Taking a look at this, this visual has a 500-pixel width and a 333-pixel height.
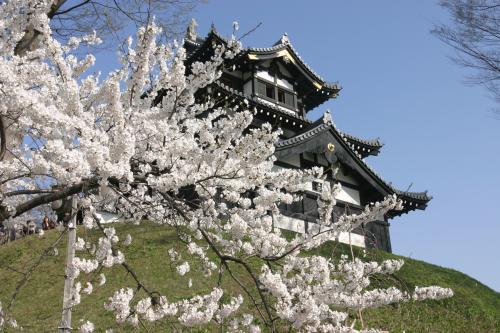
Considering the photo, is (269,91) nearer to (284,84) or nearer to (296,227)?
(284,84)

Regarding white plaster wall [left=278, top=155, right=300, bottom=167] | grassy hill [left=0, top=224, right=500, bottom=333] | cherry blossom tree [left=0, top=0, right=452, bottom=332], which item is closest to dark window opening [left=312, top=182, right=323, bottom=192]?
white plaster wall [left=278, top=155, right=300, bottom=167]

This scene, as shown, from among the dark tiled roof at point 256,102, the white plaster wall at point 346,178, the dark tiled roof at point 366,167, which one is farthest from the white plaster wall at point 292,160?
the white plaster wall at point 346,178

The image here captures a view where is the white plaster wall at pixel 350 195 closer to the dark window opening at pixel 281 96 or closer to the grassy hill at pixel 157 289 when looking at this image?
the grassy hill at pixel 157 289

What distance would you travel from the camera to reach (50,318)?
34.0ft

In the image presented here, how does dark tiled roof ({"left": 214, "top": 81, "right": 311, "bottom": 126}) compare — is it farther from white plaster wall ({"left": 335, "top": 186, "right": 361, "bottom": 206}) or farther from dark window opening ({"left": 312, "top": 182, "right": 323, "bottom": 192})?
white plaster wall ({"left": 335, "top": 186, "right": 361, "bottom": 206})

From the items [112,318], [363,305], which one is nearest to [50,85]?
[363,305]

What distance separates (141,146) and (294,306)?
2.41 metres

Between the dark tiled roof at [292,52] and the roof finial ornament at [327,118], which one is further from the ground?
the dark tiled roof at [292,52]

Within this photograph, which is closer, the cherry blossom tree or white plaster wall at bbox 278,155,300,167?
the cherry blossom tree

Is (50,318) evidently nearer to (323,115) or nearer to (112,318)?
(112,318)

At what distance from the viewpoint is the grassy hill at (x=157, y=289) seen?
1069 cm

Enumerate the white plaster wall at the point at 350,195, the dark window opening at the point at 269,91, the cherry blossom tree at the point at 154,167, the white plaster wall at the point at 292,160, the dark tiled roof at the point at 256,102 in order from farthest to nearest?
the dark window opening at the point at 269,91
the white plaster wall at the point at 350,195
the white plaster wall at the point at 292,160
the dark tiled roof at the point at 256,102
the cherry blossom tree at the point at 154,167

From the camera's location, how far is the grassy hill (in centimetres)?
1069

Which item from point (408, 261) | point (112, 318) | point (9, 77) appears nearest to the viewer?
point (9, 77)
